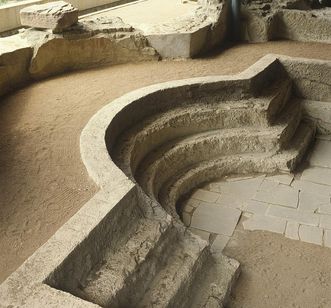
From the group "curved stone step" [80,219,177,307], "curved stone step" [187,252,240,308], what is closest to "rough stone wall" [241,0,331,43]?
"curved stone step" [187,252,240,308]

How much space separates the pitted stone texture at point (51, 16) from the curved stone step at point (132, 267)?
11.5ft

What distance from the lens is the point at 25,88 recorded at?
214 inches

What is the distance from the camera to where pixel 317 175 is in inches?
204

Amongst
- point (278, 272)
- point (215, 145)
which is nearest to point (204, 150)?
point (215, 145)

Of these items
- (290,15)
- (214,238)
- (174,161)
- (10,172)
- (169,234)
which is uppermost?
(290,15)

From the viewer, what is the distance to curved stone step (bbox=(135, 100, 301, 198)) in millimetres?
4770

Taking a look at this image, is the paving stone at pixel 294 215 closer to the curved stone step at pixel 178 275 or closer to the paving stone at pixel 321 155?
the paving stone at pixel 321 155

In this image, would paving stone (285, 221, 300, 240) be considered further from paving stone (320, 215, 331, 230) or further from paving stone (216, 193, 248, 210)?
paving stone (216, 193, 248, 210)

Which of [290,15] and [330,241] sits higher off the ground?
[290,15]

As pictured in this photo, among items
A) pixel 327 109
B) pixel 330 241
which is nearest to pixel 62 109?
pixel 330 241

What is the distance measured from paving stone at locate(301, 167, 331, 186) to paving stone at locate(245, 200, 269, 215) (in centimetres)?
82

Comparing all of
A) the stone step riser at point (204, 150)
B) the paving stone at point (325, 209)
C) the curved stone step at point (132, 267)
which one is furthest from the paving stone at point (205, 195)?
the curved stone step at point (132, 267)

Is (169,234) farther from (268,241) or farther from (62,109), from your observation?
(62,109)

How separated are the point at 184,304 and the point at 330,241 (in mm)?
1827
